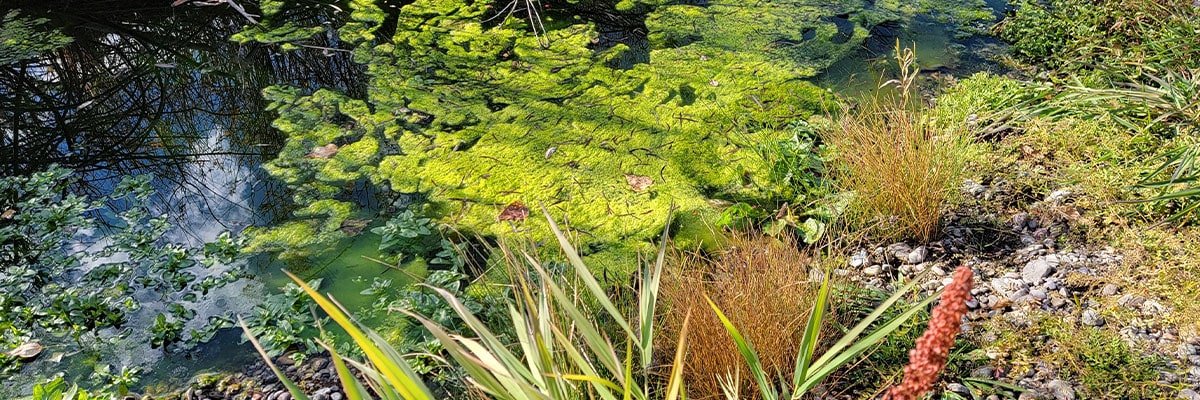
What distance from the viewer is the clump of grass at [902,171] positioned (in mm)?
2299

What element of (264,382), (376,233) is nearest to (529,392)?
(264,382)

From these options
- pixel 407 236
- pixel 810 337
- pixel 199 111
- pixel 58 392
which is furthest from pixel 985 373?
pixel 199 111

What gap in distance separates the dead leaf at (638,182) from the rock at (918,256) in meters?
0.94

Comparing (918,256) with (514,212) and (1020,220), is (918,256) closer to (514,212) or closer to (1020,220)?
(1020,220)

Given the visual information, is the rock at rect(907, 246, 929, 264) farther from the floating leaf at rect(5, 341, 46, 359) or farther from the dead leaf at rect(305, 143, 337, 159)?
the floating leaf at rect(5, 341, 46, 359)

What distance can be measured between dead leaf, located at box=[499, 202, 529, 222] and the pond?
1.13 ft

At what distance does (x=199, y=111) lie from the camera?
3557 millimetres

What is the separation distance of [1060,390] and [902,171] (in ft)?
2.56


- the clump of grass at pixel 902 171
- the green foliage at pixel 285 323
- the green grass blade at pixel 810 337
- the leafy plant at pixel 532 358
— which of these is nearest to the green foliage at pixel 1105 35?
the clump of grass at pixel 902 171

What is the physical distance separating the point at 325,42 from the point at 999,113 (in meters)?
3.17

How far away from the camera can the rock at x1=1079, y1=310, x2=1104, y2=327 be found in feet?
6.32

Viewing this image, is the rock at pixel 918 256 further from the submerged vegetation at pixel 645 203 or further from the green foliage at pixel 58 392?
the green foliage at pixel 58 392

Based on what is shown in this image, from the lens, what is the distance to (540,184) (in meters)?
2.88

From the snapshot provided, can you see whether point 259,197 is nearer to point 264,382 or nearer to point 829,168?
point 264,382
